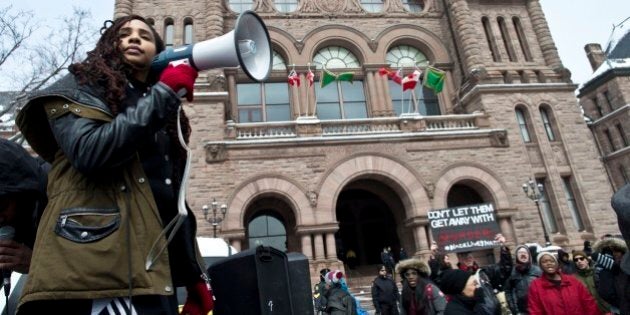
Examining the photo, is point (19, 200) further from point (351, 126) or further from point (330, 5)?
point (330, 5)

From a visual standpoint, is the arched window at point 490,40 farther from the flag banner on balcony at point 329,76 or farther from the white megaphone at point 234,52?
the white megaphone at point 234,52

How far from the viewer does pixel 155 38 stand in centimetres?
221

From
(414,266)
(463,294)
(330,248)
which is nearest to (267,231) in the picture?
(330,248)

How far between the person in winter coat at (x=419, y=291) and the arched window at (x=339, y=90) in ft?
47.0

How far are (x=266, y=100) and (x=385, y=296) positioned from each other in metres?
13.6

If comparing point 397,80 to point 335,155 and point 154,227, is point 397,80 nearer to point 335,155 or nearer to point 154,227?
point 335,155

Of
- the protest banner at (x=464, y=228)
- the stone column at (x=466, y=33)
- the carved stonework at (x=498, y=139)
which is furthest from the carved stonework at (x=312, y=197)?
the stone column at (x=466, y=33)

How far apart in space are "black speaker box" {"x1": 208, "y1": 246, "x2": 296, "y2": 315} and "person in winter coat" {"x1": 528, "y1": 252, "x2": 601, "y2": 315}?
393 cm

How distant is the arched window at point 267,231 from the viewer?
1831cm

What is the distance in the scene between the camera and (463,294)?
197 inches

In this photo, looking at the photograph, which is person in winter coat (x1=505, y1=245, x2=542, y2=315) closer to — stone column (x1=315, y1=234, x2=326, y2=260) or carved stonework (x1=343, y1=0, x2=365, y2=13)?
stone column (x1=315, y1=234, x2=326, y2=260)

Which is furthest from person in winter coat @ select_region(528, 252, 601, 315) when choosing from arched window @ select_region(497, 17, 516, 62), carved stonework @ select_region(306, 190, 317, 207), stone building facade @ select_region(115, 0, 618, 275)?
arched window @ select_region(497, 17, 516, 62)

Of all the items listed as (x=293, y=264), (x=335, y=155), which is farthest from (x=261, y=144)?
(x=293, y=264)

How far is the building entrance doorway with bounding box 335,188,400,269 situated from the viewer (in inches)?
813
